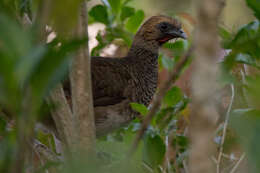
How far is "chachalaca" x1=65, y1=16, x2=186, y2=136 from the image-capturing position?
2.43 m

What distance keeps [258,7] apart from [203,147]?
335 mm

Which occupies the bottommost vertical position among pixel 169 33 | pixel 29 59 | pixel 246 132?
pixel 246 132

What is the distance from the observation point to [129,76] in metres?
2.61

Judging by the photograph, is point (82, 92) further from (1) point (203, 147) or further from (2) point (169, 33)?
(2) point (169, 33)

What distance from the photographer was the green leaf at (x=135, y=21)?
2451mm

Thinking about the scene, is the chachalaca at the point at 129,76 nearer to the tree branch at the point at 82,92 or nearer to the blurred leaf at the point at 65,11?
the tree branch at the point at 82,92

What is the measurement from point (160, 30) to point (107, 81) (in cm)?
61

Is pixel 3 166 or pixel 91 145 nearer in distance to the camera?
pixel 3 166

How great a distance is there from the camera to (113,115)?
2.44 meters

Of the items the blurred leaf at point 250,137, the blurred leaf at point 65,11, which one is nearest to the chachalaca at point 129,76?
the blurred leaf at point 65,11

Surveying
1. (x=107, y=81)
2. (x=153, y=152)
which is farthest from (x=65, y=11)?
(x=107, y=81)

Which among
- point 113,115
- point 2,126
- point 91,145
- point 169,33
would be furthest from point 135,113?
point 91,145

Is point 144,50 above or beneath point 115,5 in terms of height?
beneath

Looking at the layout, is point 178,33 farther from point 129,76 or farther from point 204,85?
point 204,85
